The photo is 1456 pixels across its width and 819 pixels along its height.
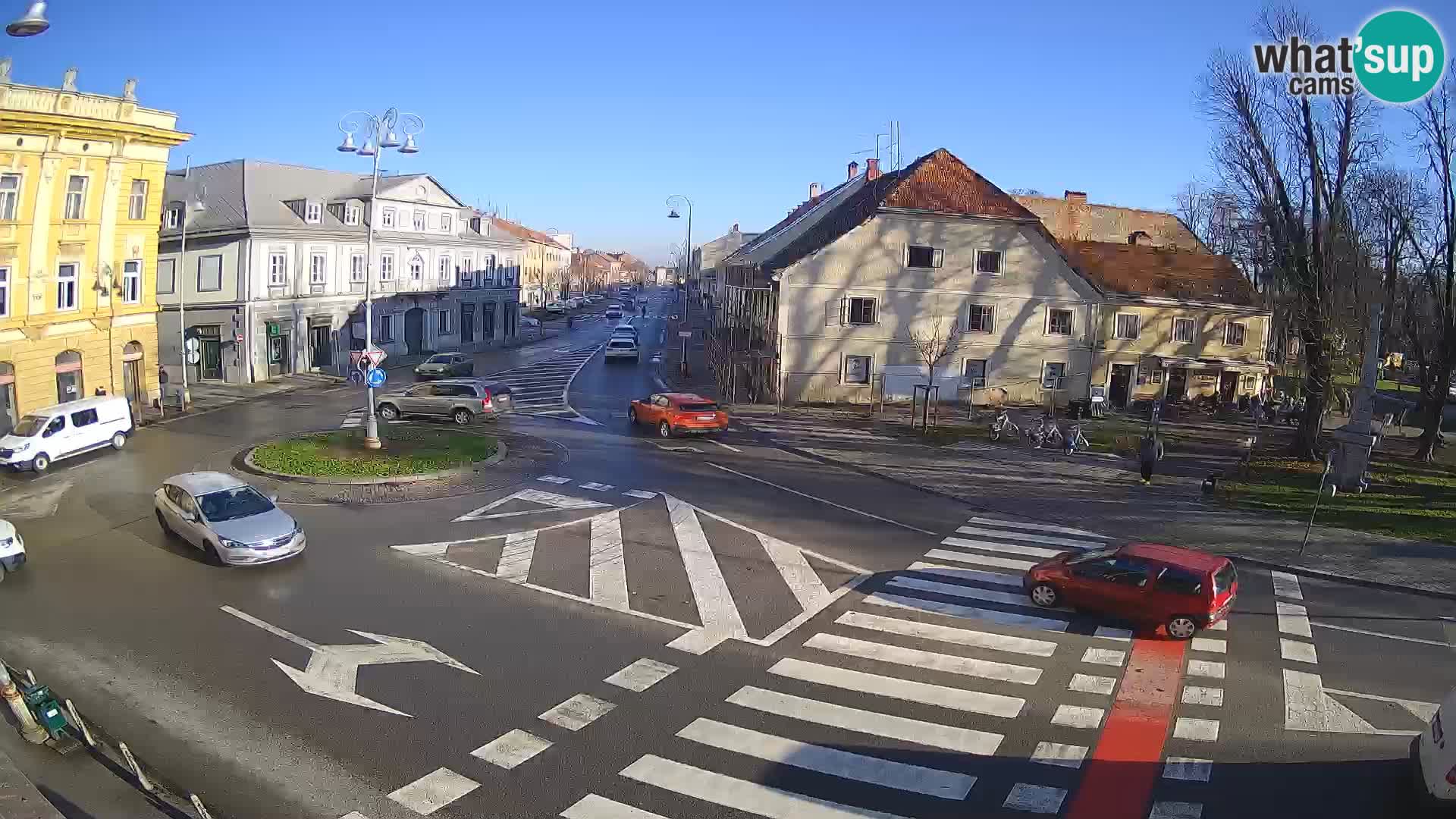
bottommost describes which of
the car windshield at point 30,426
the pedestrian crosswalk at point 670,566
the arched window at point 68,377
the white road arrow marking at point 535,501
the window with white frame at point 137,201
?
the pedestrian crosswalk at point 670,566

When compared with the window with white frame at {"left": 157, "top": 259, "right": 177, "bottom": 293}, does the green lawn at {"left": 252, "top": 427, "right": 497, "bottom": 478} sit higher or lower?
lower

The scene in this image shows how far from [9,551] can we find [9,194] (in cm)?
1858

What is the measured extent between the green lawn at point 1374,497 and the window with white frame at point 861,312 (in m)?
15.6

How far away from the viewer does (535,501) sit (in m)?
21.7

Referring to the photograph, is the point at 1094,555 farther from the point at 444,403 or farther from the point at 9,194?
the point at 9,194

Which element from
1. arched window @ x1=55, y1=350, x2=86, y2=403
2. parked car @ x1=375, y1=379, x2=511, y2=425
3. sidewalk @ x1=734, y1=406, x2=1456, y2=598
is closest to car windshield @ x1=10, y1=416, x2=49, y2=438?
arched window @ x1=55, y1=350, x2=86, y2=403

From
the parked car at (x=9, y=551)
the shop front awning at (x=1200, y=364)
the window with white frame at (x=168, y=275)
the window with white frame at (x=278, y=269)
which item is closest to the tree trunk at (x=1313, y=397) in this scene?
the shop front awning at (x=1200, y=364)

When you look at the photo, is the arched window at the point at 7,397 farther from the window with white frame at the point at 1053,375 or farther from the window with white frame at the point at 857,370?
the window with white frame at the point at 1053,375

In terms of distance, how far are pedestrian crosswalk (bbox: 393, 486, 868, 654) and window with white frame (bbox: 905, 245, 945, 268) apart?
841 inches

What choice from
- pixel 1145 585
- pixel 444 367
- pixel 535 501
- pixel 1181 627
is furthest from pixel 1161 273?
pixel 444 367

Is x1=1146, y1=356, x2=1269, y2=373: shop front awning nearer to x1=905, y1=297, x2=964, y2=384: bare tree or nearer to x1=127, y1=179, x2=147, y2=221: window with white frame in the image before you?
x1=905, y1=297, x2=964, y2=384: bare tree

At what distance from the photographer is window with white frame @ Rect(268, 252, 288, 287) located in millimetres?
43250

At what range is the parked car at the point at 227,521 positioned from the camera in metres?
16.0

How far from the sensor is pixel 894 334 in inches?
1534
